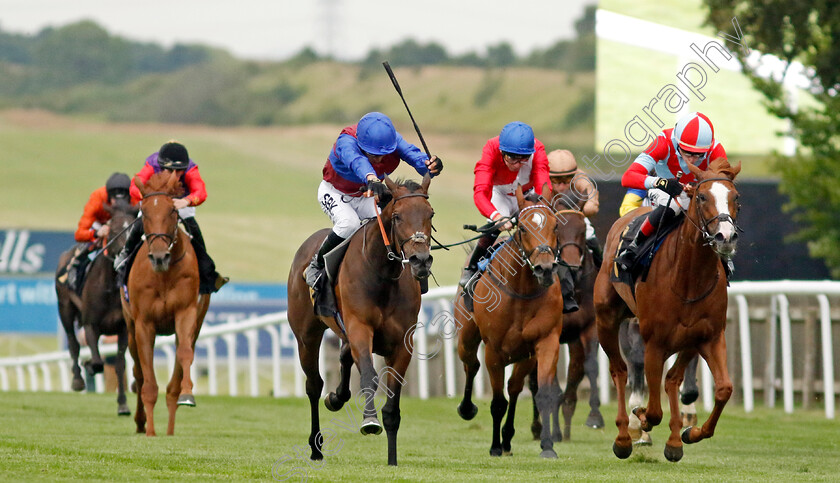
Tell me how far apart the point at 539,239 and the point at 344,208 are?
4.86 ft

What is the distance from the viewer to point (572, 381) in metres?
11.3

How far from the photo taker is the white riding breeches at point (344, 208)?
8.88 metres

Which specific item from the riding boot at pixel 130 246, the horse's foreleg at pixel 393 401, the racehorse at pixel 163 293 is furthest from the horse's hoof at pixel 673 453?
the riding boot at pixel 130 246

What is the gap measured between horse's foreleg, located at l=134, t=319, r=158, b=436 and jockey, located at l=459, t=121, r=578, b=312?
107 inches

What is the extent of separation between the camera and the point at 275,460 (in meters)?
8.36

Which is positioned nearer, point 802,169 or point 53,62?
point 802,169

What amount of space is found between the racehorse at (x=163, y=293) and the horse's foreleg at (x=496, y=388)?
8.84 ft

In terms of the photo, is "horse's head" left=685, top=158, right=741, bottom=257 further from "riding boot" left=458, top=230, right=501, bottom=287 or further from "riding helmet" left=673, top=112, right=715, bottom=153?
"riding boot" left=458, top=230, right=501, bottom=287

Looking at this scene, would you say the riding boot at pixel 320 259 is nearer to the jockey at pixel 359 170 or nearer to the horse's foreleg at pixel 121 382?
the jockey at pixel 359 170

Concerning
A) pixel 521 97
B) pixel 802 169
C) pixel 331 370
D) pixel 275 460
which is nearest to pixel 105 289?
pixel 331 370

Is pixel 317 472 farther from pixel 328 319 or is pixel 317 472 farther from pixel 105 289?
pixel 105 289

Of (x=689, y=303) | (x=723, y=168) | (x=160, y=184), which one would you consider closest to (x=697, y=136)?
(x=723, y=168)

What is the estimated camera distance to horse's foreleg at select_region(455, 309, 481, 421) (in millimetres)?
9852

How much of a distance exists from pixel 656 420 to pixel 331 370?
9038 millimetres
